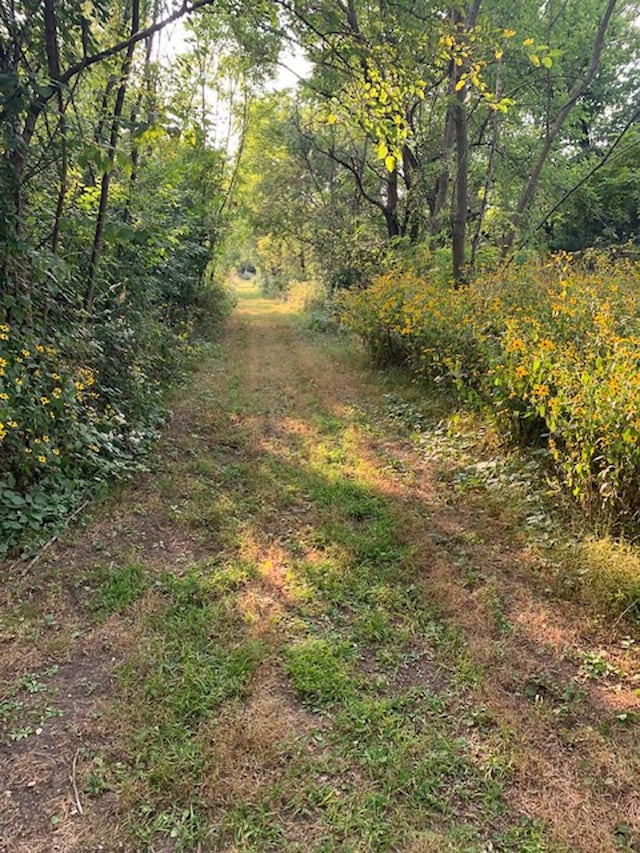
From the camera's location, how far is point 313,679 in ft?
8.00

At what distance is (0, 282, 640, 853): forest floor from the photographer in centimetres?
183

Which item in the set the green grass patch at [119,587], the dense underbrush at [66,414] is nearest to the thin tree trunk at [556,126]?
the dense underbrush at [66,414]

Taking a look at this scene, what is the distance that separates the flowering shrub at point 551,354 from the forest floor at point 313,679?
521 mm

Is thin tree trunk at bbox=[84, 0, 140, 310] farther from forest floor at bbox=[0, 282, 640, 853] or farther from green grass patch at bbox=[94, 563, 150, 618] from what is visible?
green grass patch at bbox=[94, 563, 150, 618]

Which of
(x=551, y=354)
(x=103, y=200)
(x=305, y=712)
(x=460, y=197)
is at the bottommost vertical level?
(x=305, y=712)

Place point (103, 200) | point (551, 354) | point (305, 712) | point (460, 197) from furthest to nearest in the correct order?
point (460, 197) → point (103, 200) → point (551, 354) → point (305, 712)

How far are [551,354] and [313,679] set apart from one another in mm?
3050

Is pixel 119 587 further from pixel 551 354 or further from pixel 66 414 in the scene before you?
pixel 551 354

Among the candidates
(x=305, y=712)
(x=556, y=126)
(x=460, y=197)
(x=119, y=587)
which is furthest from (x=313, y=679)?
(x=556, y=126)

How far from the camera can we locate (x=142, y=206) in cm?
661

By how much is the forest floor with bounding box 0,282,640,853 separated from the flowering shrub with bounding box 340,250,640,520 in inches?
20.5

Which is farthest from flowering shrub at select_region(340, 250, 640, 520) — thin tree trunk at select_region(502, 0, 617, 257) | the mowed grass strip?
thin tree trunk at select_region(502, 0, 617, 257)

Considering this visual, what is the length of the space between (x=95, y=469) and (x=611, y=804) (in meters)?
3.75

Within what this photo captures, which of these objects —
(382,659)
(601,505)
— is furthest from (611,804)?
(601,505)
